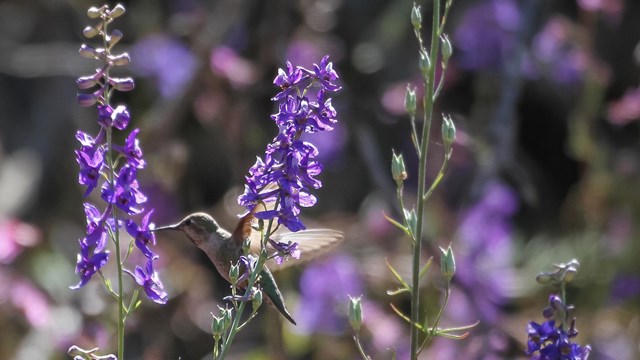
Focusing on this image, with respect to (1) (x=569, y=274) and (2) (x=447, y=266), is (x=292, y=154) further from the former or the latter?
(1) (x=569, y=274)

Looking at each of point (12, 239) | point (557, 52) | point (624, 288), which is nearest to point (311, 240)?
point (12, 239)

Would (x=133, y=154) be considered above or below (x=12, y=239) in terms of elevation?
above

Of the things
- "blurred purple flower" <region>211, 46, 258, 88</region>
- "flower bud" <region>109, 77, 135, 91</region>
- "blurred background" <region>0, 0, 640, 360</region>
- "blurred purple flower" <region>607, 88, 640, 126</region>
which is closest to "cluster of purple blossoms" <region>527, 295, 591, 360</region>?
"flower bud" <region>109, 77, 135, 91</region>

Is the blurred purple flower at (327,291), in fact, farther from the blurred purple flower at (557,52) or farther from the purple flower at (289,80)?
the purple flower at (289,80)

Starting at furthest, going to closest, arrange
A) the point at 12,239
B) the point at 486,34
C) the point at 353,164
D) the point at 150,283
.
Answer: the point at 353,164
the point at 486,34
the point at 12,239
the point at 150,283

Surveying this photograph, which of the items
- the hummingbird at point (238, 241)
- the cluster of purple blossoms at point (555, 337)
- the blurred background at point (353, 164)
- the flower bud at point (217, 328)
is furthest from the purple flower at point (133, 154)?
the blurred background at point (353, 164)

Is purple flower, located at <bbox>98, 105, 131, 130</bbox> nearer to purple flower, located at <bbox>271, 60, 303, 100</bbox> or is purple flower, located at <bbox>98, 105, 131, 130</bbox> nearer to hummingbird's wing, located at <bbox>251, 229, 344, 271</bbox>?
purple flower, located at <bbox>271, 60, 303, 100</bbox>

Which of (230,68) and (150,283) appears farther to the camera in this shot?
(230,68)
